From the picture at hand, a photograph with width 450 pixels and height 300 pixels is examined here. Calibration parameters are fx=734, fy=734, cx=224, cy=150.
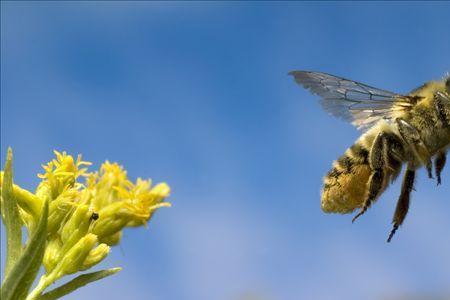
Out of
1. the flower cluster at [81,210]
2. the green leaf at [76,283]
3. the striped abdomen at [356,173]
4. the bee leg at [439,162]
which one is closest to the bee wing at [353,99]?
the striped abdomen at [356,173]

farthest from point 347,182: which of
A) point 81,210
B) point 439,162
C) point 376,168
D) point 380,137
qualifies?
point 81,210

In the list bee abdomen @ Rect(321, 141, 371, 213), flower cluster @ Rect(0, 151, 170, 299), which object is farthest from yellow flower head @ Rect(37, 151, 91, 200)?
bee abdomen @ Rect(321, 141, 371, 213)

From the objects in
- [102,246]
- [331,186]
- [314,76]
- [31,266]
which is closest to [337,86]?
[314,76]

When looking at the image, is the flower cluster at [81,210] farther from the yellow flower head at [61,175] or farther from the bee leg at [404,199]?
the bee leg at [404,199]

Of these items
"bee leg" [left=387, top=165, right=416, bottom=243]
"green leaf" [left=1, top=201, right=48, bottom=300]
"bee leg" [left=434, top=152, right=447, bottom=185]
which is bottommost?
"green leaf" [left=1, top=201, right=48, bottom=300]

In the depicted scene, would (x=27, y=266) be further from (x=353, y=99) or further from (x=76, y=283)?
(x=353, y=99)

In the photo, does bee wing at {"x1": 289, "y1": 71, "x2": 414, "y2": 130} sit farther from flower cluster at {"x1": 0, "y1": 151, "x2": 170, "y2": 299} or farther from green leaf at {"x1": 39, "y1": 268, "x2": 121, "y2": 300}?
green leaf at {"x1": 39, "y1": 268, "x2": 121, "y2": 300}
